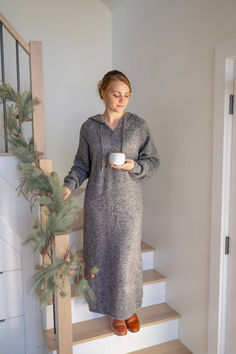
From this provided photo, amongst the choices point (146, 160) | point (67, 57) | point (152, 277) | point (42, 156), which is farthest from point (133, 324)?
point (67, 57)

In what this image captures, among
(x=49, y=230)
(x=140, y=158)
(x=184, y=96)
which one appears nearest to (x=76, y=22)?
(x=184, y=96)

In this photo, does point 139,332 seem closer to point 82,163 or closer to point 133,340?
point 133,340

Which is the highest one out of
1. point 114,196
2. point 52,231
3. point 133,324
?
point 114,196

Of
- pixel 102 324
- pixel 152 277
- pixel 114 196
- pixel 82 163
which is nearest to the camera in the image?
pixel 114 196

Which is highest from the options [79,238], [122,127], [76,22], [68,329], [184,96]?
[76,22]

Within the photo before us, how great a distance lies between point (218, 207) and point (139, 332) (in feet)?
2.94

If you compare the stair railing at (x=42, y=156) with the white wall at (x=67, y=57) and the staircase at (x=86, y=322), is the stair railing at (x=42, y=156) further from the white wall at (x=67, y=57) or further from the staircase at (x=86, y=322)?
the white wall at (x=67, y=57)

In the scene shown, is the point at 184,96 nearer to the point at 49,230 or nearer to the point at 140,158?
the point at 140,158

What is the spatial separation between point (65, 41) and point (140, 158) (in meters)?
1.59

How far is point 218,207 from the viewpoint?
1.60 metres

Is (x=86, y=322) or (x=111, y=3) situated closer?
(x=86, y=322)

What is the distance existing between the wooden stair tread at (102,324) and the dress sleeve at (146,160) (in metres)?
0.89

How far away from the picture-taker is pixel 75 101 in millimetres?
2809

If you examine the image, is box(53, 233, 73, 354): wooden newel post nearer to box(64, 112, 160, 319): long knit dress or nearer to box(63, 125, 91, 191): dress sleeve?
box(64, 112, 160, 319): long knit dress
